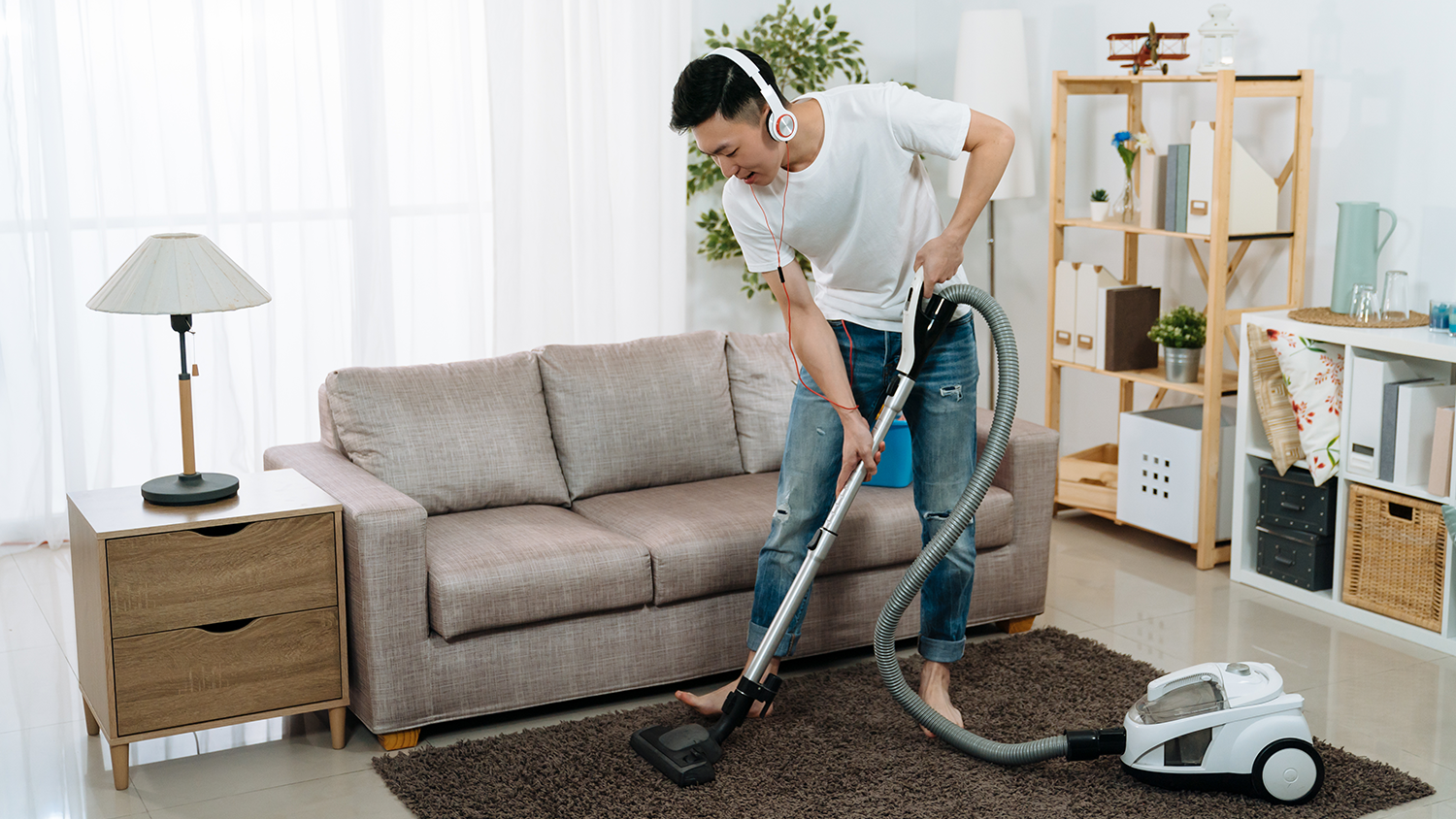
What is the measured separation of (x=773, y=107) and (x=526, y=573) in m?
0.98

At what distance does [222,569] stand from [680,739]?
848 mm

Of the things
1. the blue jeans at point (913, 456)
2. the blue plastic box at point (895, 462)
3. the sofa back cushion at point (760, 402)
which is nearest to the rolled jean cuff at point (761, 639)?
the blue jeans at point (913, 456)

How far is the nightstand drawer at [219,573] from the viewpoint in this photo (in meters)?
2.30

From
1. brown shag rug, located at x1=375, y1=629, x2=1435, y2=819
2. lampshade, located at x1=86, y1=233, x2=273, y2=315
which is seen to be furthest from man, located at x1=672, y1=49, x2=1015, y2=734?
lampshade, located at x1=86, y1=233, x2=273, y2=315

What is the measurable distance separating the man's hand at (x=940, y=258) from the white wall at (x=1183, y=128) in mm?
1611

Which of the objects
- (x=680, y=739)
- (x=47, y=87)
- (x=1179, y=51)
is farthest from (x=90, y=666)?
(x=1179, y=51)

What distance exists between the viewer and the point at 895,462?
3.04 m

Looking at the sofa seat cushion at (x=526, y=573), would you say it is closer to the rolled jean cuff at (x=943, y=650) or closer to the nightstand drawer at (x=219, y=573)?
the nightstand drawer at (x=219, y=573)

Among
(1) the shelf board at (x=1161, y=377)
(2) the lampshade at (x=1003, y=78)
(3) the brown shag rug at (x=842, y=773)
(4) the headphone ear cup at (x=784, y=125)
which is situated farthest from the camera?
(2) the lampshade at (x=1003, y=78)

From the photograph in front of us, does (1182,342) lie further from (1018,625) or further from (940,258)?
(940,258)

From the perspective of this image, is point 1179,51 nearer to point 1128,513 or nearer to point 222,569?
point 1128,513

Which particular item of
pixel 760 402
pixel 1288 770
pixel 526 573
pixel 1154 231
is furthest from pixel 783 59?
pixel 1288 770

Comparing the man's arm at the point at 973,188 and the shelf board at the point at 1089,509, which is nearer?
the man's arm at the point at 973,188

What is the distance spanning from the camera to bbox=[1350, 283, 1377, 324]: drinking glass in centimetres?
321
